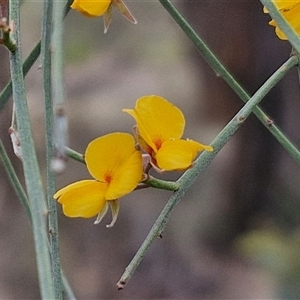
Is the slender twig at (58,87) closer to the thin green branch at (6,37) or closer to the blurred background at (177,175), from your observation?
the thin green branch at (6,37)

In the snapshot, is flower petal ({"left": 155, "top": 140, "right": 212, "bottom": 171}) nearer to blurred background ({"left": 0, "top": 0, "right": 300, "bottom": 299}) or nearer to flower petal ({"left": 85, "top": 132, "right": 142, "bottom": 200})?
flower petal ({"left": 85, "top": 132, "right": 142, "bottom": 200})

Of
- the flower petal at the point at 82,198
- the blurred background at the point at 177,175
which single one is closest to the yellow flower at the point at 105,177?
the flower petal at the point at 82,198

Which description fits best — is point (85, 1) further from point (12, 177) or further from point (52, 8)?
point (12, 177)

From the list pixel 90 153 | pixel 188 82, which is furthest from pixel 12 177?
pixel 188 82

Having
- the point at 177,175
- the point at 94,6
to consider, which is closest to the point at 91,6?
the point at 94,6

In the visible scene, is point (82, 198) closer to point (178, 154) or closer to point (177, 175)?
point (178, 154)

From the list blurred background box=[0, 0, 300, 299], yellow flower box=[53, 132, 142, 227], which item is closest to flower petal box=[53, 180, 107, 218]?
yellow flower box=[53, 132, 142, 227]
